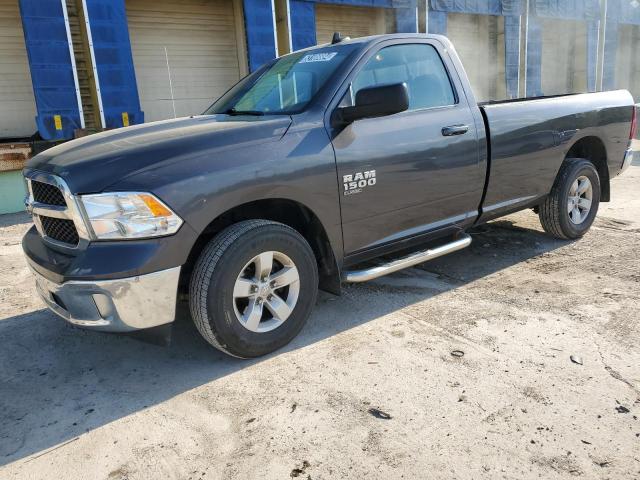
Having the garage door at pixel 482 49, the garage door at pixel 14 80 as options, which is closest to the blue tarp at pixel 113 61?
the garage door at pixel 14 80

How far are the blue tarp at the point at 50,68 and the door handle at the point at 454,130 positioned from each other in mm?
7758

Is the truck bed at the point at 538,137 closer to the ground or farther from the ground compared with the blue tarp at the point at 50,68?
closer to the ground

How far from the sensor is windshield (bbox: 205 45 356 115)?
3.38 m

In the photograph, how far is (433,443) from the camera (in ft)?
7.28

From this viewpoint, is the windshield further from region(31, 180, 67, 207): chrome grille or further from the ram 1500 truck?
region(31, 180, 67, 207): chrome grille

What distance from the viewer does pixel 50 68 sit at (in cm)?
897

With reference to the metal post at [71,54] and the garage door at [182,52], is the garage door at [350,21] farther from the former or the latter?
the metal post at [71,54]

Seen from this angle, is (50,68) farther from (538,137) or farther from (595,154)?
(595,154)

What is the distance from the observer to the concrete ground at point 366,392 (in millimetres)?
2164

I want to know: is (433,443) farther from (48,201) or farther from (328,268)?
(48,201)

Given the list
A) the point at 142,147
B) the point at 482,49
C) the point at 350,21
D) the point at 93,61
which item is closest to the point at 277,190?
the point at 142,147

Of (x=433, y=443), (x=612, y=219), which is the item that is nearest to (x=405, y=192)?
(x=433, y=443)

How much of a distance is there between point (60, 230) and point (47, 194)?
23cm

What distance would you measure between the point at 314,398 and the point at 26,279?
342 cm
